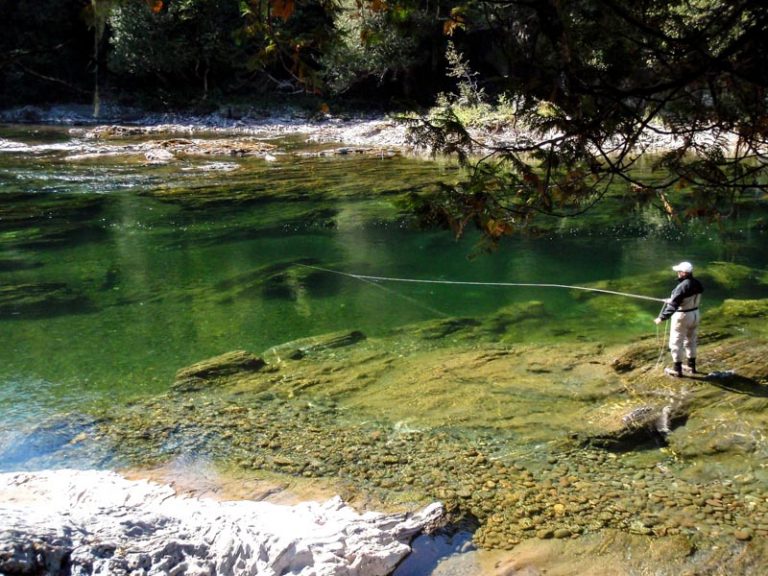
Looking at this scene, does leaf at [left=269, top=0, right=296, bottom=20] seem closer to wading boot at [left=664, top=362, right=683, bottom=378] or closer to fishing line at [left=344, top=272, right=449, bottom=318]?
wading boot at [left=664, top=362, right=683, bottom=378]

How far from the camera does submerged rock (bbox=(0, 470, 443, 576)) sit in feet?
14.5

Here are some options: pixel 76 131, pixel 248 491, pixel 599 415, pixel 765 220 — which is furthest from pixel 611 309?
pixel 76 131

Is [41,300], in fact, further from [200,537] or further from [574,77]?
[574,77]

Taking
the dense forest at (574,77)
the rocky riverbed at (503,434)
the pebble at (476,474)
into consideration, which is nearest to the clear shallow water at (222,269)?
the rocky riverbed at (503,434)

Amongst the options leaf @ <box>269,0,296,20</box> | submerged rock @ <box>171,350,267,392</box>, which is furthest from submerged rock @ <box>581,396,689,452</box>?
leaf @ <box>269,0,296,20</box>

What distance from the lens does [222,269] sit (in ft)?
43.3

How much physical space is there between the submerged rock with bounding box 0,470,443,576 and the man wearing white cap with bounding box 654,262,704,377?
12.0 feet

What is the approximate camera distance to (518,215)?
15.2ft

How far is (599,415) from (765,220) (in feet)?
37.7

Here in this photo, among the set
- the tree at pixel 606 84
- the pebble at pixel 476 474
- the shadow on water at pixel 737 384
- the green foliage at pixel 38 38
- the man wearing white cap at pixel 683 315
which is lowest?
the pebble at pixel 476 474

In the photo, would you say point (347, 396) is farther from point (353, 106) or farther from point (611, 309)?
point (353, 106)

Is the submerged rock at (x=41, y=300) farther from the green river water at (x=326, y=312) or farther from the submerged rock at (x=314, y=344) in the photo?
the submerged rock at (x=314, y=344)

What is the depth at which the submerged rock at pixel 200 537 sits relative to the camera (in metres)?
4.42

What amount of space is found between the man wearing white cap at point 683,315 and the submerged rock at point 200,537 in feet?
12.0
